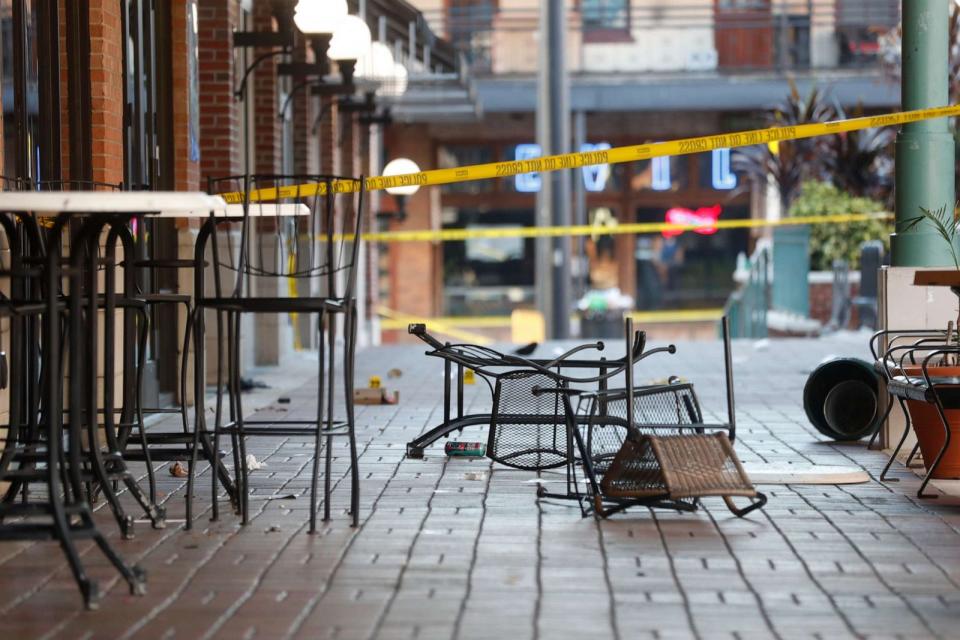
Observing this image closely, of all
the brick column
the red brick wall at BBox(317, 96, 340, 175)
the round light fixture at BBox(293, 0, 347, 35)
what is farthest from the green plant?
the round light fixture at BBox(293, 0, 347, 35)

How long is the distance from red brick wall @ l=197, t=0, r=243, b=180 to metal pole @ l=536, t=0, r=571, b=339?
7.85 meters

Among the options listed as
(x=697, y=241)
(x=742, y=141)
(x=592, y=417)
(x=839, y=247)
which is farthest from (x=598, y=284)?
(x=592, y=417)

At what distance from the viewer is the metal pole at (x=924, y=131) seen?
25.4 ft

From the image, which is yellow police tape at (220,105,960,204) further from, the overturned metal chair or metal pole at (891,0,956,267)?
the overturned metal chair

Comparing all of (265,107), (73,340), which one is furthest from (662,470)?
(265,107)

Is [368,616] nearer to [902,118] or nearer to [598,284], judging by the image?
[902,118]

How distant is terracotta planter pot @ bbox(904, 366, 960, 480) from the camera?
20.2 feet

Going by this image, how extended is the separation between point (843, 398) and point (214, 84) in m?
5.38

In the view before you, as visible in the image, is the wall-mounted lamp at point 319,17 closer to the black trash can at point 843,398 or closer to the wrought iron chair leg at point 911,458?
the black trash can at point 843,398

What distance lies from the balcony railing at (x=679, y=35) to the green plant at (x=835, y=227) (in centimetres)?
557

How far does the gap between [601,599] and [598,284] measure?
23185mm

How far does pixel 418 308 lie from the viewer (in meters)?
27.4

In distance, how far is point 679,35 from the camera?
25812 mm

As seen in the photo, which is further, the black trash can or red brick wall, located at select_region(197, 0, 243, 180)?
red brick wall, located at select_region(197, 0, 243, 180)
